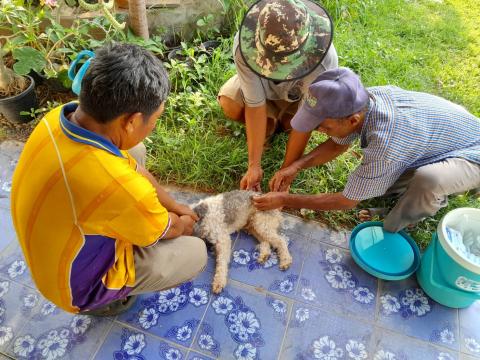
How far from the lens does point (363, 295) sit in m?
2.54

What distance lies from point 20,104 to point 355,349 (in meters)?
3.58

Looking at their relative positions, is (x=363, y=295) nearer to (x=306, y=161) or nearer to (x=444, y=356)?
(x=444, y=356)

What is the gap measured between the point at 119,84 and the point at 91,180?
0.40 metres

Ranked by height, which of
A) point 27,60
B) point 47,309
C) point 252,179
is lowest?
point 47,309

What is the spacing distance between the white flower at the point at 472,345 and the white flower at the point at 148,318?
200 centimetres

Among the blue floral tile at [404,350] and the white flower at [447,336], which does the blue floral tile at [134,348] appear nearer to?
the blue floral tile at [404,350]

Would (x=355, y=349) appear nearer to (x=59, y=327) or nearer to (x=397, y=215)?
(x=397, y=215)

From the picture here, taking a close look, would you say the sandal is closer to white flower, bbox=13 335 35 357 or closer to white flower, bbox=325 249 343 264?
white flower, bbox=13 335 35 357

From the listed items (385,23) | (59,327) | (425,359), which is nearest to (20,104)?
(59,327)

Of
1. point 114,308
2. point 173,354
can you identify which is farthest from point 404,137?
point 114,308

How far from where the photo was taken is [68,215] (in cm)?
155

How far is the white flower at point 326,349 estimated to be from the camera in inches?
88.8

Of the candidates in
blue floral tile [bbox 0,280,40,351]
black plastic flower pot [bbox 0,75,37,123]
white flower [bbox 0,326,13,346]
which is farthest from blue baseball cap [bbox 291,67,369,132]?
black plastic flower pot [bbox 0,75,37,123]

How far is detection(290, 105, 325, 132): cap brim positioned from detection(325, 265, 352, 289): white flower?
1.10 metres
